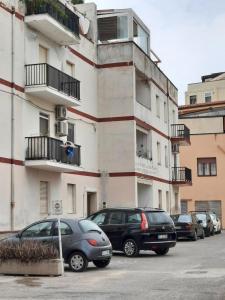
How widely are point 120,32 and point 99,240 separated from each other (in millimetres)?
21078

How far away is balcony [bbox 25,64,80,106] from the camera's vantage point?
2589 centimetres

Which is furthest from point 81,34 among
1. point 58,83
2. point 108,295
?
point 108,295

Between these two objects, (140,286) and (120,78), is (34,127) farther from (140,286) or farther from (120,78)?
Answer: (140,286)

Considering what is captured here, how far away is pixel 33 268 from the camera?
16.2 meters

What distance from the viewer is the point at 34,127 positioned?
26.5 meters

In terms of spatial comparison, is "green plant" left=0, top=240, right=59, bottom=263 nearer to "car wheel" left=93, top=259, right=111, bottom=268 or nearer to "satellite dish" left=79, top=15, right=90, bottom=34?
"car wheel" left=93, top=259, right=111, bottom=268

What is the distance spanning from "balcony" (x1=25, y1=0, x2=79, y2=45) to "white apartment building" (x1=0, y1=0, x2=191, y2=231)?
0.15ft

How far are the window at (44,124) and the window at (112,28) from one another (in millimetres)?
9895

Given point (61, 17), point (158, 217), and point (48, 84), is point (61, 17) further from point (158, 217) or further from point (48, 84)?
point (158, 217)

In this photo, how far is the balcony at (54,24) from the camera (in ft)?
85.3

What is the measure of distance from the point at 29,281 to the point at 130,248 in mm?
7332

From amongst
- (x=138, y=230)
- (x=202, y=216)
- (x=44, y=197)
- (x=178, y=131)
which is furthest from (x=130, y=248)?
(x=178, y=131)

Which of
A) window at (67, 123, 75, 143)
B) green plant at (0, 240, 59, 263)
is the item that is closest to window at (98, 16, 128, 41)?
window at (67, 123, 75, 143)

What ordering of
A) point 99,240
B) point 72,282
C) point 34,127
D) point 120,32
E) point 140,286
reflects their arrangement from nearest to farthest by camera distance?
point 140,286 < point 72,282 < point 99,240 < point 34,127 < point 120,32
